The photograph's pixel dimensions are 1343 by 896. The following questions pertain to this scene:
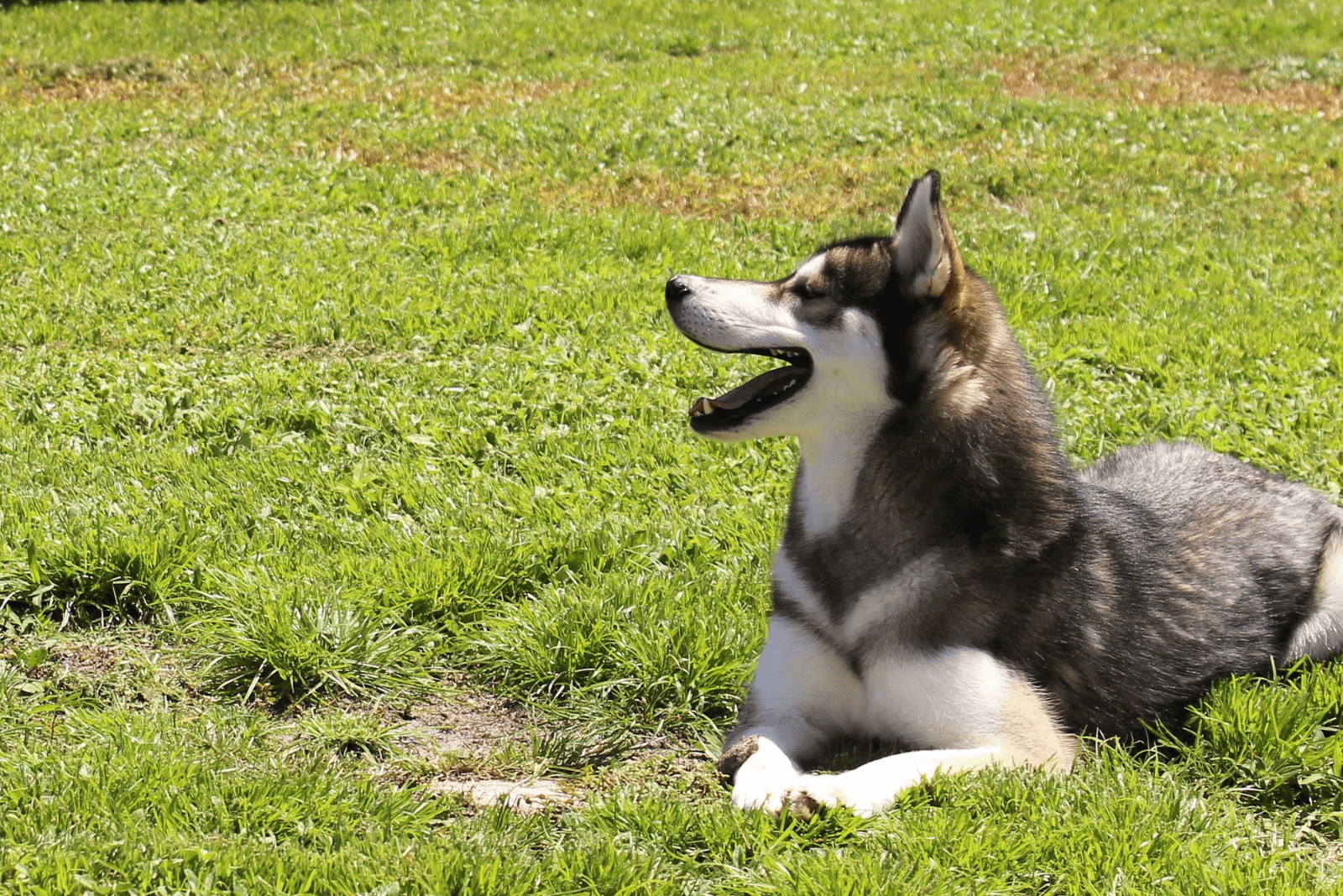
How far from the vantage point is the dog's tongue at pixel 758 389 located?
3859mm

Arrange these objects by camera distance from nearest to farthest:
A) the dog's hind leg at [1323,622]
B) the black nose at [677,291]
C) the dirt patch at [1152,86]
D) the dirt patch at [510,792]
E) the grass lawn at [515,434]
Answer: the grass lawn at [515,434], the dirt patch at [510,792], the black nose at [677,291], the dog's hind leg at [1323,622], the dirt patch at [1152,86]

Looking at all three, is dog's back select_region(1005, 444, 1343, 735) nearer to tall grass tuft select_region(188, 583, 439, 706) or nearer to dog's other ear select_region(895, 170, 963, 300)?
dog's other ear select_region(895, 170, 963, 300)

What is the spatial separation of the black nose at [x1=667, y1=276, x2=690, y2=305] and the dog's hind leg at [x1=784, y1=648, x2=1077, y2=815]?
52.5 inches

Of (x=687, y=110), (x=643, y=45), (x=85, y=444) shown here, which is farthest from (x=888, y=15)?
(x=85, y=444)

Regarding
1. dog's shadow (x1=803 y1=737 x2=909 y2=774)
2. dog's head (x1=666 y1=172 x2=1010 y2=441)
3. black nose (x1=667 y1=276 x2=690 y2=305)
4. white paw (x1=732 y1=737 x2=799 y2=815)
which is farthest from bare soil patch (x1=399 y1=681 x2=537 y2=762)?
black nose (x1=667 y1=276 x2=690 y2=305)

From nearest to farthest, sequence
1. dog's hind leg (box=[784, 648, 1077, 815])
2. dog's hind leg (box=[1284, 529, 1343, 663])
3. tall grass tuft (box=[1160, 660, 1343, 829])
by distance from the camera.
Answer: dog's hind leg (box=[784, 648, 1077, 815]) < tall grass tuft (box=[1160, 660, 1343, 829]) < dog's hind leg (box=[1284, 529, 1343, 663])

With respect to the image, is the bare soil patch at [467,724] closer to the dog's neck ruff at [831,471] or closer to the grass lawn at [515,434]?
the grass lawn at [515,434]

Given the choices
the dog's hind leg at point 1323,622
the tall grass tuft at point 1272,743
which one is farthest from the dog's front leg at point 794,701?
the dog's hind leg at point 1323,622

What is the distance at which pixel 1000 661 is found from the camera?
11.7 ft

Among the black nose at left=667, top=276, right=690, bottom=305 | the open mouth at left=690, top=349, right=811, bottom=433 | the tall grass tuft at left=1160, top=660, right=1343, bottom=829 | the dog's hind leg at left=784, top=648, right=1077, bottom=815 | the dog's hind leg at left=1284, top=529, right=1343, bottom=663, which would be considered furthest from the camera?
the dog's hind leg at left=1284, top=529, right=1343, bottom=663

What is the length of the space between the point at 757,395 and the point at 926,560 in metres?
0.76

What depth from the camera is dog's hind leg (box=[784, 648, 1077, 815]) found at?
3463 mm

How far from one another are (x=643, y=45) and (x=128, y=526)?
13.1 metres

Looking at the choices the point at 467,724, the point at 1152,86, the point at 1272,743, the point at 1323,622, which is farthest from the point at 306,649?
the point at 1152,86
